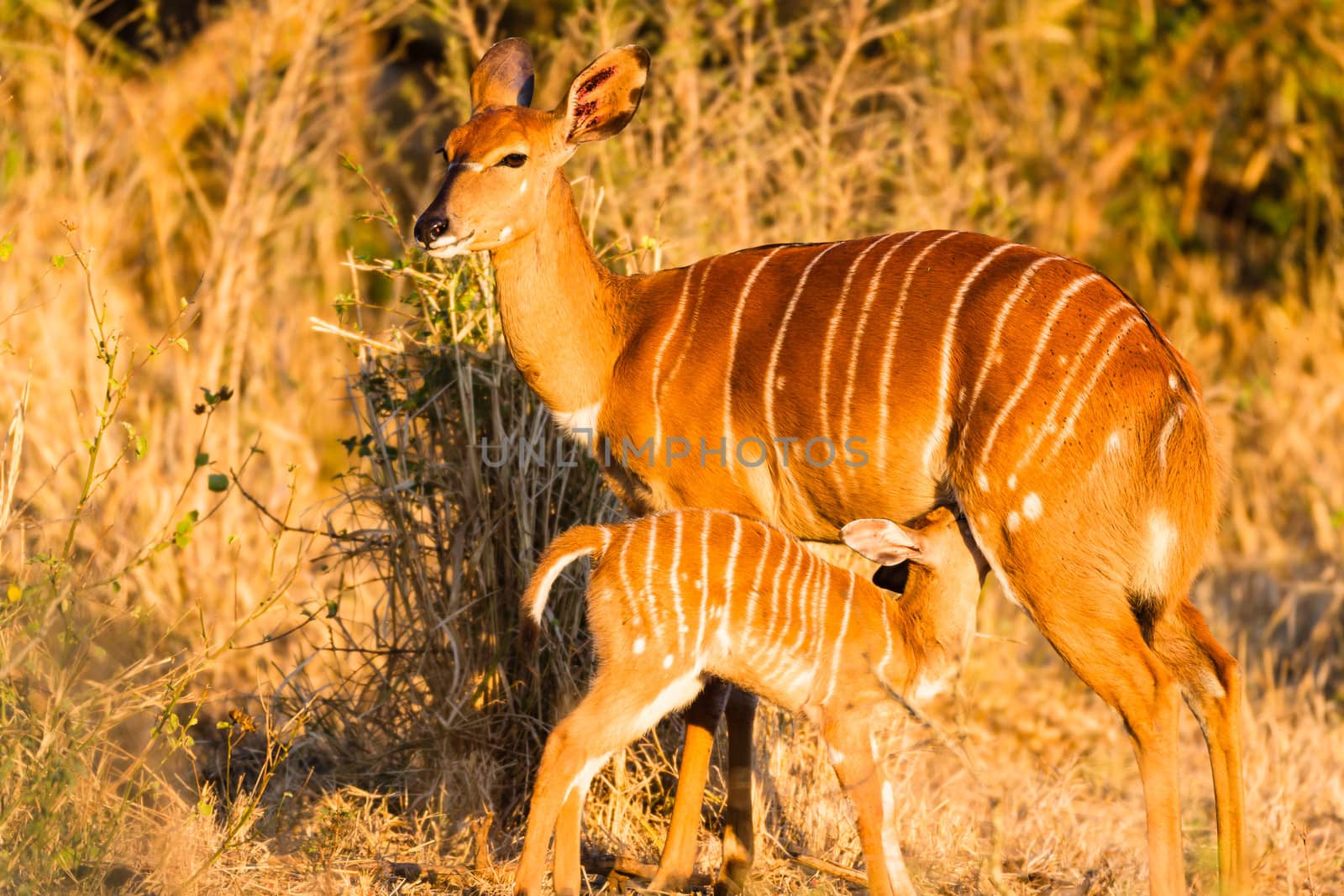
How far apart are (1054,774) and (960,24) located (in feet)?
17.5

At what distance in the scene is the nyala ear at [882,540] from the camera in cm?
377

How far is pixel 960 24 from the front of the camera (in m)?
9.12

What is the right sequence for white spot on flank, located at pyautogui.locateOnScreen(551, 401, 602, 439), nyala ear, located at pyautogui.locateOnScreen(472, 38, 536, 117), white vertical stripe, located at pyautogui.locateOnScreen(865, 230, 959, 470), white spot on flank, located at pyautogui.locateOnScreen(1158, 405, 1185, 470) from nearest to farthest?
white spot on flank, located at pyautogui.locateOnScreen(1158, 405, 1185, 470) → white vertical stripe, located at pyautogui.locateOnScreen(865, 230, 959, 470) → white spot on flank, located at pyautogui.locateOnScreen(551, 401, 602, 439) → nyala ear, located at pyautogui.locateOnScreen(472, 38, 536, 117)

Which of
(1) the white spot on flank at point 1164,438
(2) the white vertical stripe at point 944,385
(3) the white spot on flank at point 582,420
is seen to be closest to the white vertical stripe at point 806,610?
(2) the white vertical stripe at point 944,385

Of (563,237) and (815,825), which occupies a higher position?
(563,237)

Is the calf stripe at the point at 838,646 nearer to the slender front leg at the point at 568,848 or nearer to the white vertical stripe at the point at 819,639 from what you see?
the white vertical stripe at the point at 819,639

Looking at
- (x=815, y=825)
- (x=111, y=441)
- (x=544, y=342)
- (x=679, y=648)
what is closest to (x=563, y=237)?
(x=544, y=342)

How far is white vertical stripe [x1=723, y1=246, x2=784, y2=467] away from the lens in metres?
4.04

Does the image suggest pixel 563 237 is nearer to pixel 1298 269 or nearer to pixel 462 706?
pixel 462 706

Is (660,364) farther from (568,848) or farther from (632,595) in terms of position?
(568,848)

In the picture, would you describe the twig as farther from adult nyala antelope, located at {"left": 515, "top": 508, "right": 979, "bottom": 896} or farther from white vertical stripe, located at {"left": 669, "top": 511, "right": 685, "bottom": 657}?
white vertical stripe, located at {"left": 669, "top": 511, "right": 685, "bottom": 657}

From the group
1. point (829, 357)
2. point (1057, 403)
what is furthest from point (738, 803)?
point (1057, 403)

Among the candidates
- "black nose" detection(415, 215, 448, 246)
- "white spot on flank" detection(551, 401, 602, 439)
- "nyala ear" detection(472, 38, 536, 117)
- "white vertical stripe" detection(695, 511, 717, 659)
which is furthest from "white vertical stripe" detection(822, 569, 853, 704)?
"nyala ear" detection(472, 38, 536, 117)

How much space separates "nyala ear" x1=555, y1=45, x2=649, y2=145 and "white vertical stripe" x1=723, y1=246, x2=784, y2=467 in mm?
611
